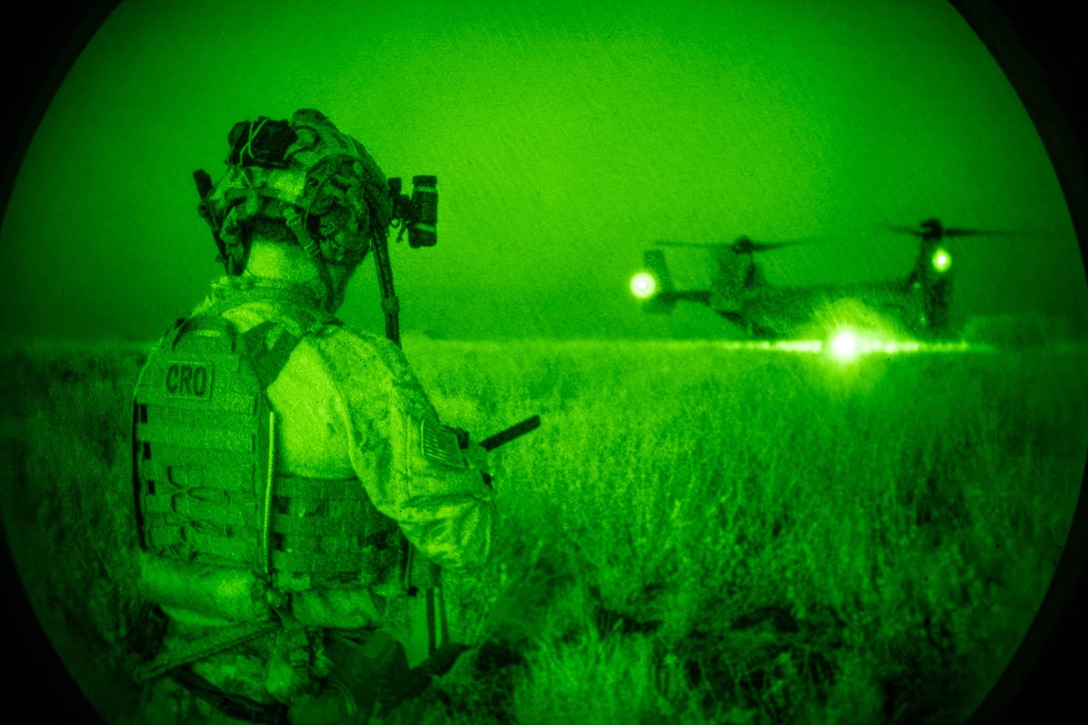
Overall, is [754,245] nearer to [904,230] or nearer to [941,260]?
[904,230]

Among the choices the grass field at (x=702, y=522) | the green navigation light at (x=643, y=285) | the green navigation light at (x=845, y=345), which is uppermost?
the green navigation light at (x=643, y=285)

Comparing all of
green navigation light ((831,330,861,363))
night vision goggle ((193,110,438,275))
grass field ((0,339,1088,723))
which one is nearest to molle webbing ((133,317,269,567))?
night vision goggle ((193,110,438,275))

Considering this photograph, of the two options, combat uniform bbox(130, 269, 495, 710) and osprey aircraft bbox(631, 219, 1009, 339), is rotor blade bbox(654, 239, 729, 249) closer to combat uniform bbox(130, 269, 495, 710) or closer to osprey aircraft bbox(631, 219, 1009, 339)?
osprey aircraft bbox(631, 219, 1009, 339)

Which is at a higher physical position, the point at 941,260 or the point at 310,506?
the point at 941,260

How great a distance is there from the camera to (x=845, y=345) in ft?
11.0

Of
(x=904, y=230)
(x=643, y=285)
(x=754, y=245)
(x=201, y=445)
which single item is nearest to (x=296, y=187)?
(x=201, y=445)

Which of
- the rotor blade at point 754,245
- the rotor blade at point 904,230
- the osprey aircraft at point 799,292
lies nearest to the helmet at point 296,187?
the osprey aircraft at point 799,292

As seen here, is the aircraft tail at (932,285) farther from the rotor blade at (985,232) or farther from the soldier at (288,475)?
the soldier at (288,475)

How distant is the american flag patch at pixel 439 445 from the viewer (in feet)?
6.70

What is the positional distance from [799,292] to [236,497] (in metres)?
2.50

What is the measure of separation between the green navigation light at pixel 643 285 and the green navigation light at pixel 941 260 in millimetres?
1158

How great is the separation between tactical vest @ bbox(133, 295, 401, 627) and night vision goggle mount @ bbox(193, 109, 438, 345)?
0.29 meters

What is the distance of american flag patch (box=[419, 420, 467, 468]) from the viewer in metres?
2.04

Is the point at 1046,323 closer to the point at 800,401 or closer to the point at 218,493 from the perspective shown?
the point at 800,401
